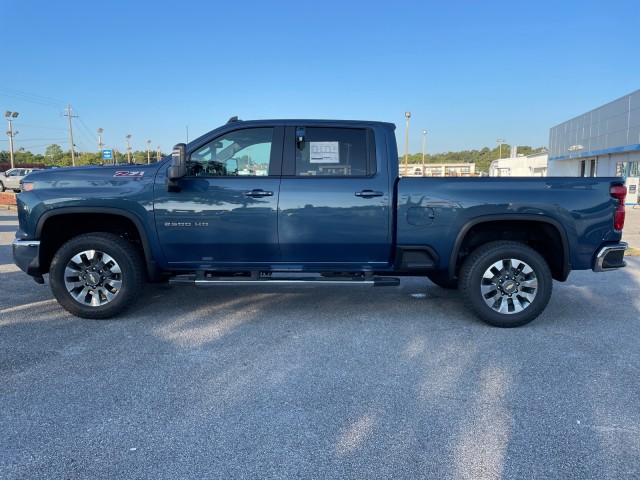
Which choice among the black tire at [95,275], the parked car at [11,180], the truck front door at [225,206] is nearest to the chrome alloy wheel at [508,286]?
the truck front door at [225,206]

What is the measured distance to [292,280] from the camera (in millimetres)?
4926

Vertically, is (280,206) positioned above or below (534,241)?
above

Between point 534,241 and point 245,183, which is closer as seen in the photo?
point 245,183

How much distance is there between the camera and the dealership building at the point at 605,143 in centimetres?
2475

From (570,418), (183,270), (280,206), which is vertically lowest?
(570,418)

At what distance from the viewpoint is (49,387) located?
3.49 metres

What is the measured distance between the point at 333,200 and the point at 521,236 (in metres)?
2.10

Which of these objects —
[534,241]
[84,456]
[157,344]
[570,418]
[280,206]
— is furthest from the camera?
[534,241]

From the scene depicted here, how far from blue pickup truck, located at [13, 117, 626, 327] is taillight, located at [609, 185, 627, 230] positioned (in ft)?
0.05

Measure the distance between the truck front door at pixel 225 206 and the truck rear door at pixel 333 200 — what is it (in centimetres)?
15

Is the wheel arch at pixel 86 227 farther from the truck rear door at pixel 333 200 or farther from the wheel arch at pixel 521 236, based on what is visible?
the wheel arch at pixel 521 236

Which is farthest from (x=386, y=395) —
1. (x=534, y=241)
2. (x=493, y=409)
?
(x=534, y=241)

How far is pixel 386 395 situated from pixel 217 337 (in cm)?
184

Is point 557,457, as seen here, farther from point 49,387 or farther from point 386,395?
point 49,387
